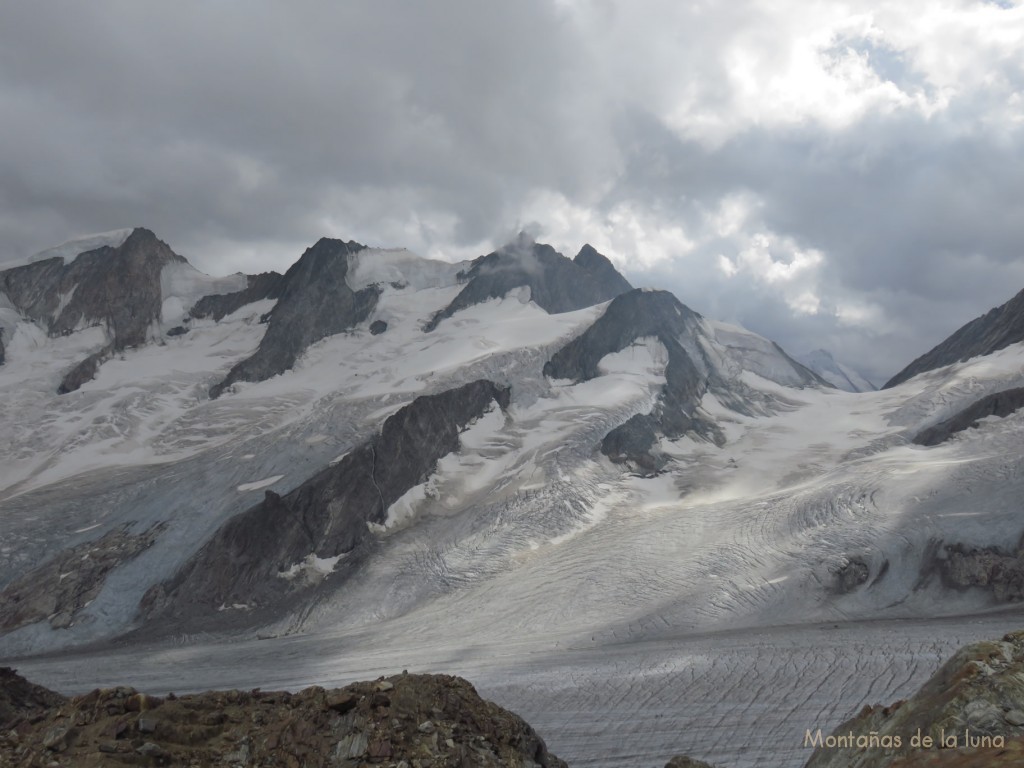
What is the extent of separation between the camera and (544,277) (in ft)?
505

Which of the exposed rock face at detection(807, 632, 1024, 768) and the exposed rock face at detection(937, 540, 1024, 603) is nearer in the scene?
the exposed rock face at detection(807, 632, 1024, 768)

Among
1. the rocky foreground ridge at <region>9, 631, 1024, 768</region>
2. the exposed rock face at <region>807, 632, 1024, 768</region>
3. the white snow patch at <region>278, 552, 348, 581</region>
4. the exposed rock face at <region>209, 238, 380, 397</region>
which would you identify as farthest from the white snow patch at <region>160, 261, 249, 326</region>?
the exposed rock face at <region>807, 632, 1024, 768</region>

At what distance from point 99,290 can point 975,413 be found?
132 metres

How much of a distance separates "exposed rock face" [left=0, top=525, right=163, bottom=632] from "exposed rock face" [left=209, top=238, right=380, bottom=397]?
43.3 m

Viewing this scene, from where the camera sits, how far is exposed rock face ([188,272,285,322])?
143500mm

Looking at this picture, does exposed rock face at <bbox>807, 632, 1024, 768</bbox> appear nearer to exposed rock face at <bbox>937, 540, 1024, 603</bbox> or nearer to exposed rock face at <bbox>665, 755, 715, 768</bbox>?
exposed rock face at <bbox>665, 755, 715, 768</bbox>

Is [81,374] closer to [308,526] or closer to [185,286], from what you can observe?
[185,286]

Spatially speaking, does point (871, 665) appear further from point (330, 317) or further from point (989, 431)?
point (330, 317)

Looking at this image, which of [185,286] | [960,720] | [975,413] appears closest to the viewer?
[960,720]

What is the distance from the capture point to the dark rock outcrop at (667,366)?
87125 millimetres

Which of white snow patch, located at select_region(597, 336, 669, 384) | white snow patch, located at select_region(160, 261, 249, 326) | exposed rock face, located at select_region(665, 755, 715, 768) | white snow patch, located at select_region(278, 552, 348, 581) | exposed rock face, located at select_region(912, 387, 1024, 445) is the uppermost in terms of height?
white snow patch, located at select_region(160, 261, 249, 326)

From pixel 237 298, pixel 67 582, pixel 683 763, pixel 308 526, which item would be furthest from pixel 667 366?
pixel 683 763

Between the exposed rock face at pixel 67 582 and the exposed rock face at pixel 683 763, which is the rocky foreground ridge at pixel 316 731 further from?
the exposed rock face at pixel 67 582

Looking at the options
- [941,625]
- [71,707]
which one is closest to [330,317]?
[941,625]
